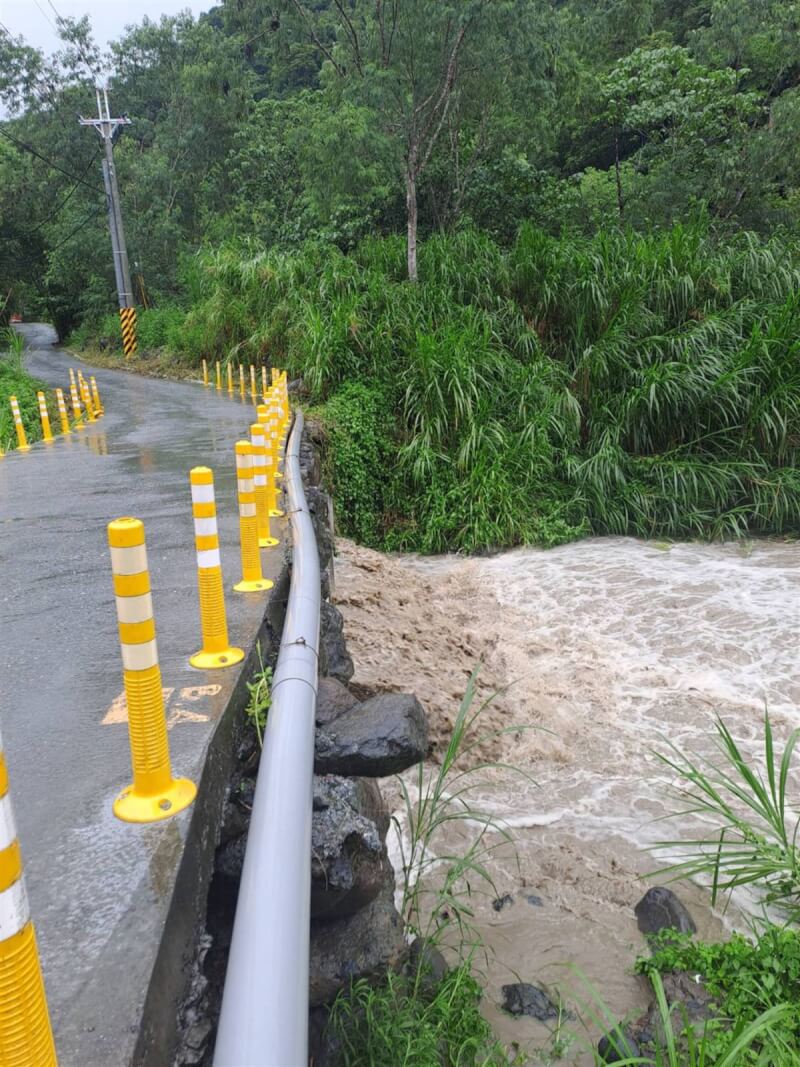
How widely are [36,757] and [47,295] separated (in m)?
42.2

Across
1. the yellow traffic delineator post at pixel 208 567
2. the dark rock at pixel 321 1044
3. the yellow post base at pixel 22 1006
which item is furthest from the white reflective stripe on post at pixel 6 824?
the yellow traffic delineator post at pixel 208 567

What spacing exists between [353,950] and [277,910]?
1.34m

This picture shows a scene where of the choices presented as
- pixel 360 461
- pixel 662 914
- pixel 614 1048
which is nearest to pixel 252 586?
pixel 662 914

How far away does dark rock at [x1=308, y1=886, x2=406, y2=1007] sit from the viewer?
2846 mm

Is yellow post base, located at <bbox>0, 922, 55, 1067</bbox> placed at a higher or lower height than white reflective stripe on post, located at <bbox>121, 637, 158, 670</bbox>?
lower

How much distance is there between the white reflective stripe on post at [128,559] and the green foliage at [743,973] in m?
2.35

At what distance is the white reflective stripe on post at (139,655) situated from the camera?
2.53 m

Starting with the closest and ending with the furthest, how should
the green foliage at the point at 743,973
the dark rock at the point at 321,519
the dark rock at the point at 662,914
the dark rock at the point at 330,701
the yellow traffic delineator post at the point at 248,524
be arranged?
the green foliage at the point at 743,973
the dark rock at the point at 662,914
the dark rock at the point at 330,701
the yellow traffic delineator post at the point at 248,524
the dark rock at the point at 321,519

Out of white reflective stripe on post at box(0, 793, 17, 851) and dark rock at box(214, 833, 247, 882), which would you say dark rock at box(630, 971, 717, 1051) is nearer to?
dark rock at box(214, 833, 247, 882)

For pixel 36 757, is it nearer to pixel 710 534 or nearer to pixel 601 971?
pixel 601 971

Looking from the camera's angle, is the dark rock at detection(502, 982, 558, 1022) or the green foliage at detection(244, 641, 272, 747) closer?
the dark rock at detection(502, 982, 558, 1022)

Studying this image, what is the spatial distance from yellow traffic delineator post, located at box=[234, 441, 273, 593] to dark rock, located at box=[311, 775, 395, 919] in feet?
6.37

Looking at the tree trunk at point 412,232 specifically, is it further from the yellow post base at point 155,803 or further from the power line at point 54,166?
the power line at point 54,166

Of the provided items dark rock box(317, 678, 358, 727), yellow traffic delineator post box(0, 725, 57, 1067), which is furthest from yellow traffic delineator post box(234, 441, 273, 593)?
yellow traffic delineator post box(0, 725, 57, 1067)
